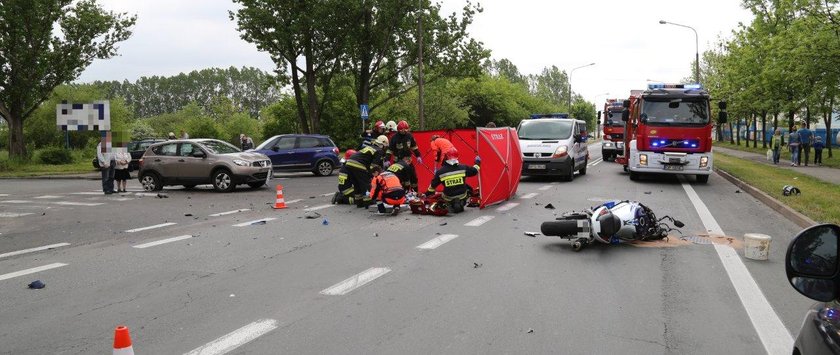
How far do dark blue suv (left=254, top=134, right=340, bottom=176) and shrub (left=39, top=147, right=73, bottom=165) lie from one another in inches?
674

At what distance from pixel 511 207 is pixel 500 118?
5783cm

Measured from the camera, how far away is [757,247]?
6.88 meters

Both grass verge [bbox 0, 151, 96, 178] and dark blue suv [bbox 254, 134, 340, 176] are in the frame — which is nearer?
dark blue suv [bbox 254, 134, 340, 176]

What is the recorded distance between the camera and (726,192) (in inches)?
595

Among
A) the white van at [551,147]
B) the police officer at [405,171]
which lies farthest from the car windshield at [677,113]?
the police officer at [405,171]

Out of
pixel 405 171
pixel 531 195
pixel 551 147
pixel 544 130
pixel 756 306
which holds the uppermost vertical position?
pixel 544 130

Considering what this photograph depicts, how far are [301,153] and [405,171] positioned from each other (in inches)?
433

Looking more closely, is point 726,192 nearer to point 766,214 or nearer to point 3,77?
point 766,214

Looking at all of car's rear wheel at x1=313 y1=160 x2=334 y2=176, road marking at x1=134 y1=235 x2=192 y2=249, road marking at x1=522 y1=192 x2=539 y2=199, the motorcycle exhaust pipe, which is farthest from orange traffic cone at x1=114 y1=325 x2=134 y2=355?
car's rear wheel at x1=313 y1=160 x2=334 y2=176

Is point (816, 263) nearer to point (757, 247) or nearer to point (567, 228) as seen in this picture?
point (757, 247)

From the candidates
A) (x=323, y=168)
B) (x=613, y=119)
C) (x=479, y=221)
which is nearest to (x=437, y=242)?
(x=479, y=221)

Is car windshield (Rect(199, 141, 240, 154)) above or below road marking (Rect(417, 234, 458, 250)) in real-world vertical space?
above

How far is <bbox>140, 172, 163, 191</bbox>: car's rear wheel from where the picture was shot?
17344mm

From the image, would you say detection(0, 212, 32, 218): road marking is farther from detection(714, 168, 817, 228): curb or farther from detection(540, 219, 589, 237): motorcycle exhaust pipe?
detection(714, 168, 817, 228): curb
